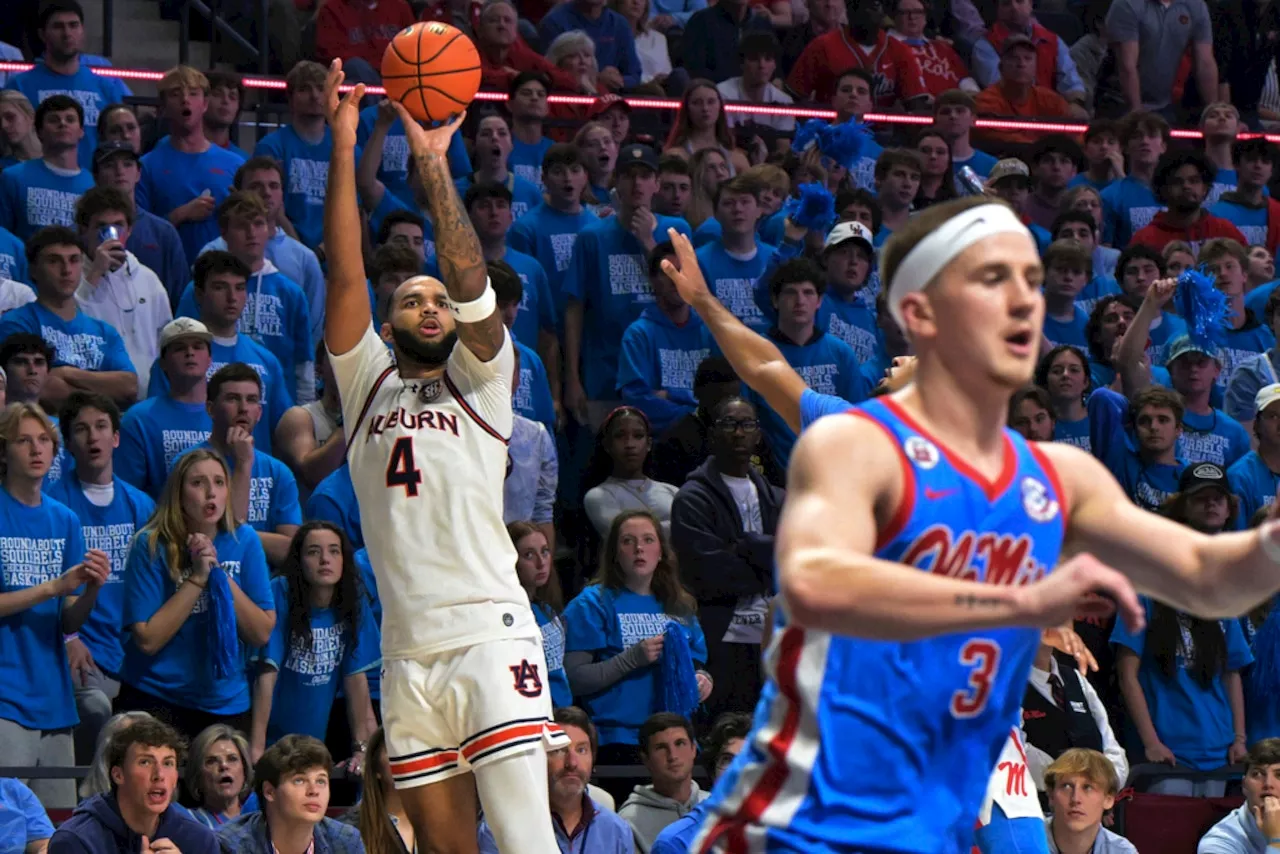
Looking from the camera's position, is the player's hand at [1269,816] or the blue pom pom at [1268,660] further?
the blue pom pom at [1268,660]

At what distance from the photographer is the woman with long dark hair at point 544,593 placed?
9680 millimetres

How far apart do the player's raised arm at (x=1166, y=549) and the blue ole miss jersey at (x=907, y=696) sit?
0.16 m

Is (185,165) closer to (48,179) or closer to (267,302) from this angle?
(48,179)

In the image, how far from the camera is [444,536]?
6598 mm

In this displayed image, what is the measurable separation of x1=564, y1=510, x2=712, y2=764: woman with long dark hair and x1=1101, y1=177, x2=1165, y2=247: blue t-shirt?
237 inches

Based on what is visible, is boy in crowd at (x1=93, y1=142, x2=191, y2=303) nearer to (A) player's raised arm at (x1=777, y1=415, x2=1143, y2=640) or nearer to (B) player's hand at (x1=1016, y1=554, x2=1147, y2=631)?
Answer: (A) player's raised arm at (x1=777, y1=415, x2=1143, y2=640)

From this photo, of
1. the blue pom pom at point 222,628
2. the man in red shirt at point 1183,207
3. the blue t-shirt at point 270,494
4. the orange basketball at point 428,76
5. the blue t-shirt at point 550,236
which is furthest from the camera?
the man in red shirt at point 1183,207

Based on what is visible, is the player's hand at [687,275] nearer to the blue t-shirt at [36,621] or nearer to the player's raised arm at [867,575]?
the player's raised arm at [867,575]

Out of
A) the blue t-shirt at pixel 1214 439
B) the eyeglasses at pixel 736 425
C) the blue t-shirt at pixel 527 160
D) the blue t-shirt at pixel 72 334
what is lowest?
the blue t-shirt at pixel 1214 439

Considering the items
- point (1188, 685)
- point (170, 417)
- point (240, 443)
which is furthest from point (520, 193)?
point (1188, 685)

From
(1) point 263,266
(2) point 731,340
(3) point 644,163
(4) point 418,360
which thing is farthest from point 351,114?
(3) point 644,163

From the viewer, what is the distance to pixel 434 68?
8.28 meters

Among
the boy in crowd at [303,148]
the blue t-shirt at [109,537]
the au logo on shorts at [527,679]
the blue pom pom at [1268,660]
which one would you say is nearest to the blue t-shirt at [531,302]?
the boy in crowd at [303,148]

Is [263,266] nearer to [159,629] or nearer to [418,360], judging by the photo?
[159,629]
